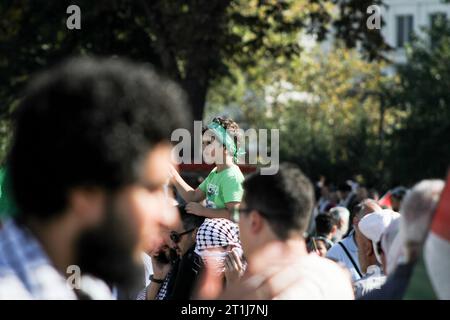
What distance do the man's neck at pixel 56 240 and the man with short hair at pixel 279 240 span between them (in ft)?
5.00

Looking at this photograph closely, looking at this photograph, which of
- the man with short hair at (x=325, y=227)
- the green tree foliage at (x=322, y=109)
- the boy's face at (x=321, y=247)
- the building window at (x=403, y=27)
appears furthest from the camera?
the building window at (x=403, y=27)

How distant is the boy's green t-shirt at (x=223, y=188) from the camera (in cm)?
634

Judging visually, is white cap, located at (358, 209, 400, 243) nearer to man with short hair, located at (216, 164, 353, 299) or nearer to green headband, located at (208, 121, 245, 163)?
green headband, located at (208, 121, 245, 163)

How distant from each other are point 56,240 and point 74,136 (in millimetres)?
213

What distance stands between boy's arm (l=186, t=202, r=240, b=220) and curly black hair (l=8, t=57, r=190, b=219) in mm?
3988

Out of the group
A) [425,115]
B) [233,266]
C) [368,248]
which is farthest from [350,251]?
[425,115]

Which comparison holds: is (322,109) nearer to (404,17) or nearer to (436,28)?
(436,28)

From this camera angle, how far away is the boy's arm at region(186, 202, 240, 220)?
240 inches

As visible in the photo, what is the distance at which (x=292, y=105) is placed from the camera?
44.7 meters

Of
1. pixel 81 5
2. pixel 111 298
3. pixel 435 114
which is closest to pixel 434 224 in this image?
pixel 111 298

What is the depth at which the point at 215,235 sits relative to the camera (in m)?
6.27

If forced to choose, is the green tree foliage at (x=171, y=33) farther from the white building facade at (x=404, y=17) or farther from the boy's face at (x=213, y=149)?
the white building facade at (x=404, y=17)

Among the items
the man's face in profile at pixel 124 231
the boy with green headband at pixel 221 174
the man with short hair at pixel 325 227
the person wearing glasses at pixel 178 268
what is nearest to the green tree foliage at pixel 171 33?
the man with short hair at pixel 325 227

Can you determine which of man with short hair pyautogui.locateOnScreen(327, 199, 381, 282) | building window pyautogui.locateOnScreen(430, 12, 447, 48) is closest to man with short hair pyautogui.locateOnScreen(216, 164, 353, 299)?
man with short hair pyautogui.locateOnScreen(327, 199, 381, 282)
